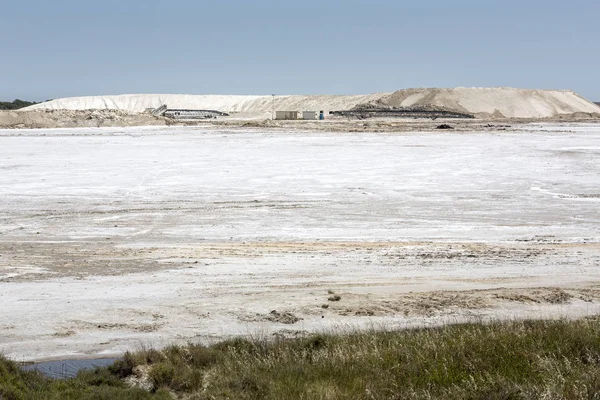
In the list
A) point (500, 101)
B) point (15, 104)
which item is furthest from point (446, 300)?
point (15, 104)

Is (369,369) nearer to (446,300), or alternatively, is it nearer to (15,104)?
(446,300)

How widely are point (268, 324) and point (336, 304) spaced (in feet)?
4.13

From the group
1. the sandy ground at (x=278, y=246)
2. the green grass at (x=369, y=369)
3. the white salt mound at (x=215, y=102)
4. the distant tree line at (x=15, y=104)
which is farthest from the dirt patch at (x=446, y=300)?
the distant tree line at (x=15, y=104)

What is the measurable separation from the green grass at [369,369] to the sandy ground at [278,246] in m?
1.09

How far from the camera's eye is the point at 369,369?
8547 mm

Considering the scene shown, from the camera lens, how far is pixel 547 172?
3014 centimetres

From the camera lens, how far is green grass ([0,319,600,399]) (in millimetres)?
7898

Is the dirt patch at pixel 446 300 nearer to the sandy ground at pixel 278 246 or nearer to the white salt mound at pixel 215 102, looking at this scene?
the sandy ground at pixel 278 246

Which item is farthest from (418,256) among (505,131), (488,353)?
Answer: (505,131)

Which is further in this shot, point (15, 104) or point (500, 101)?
point (15, 104)

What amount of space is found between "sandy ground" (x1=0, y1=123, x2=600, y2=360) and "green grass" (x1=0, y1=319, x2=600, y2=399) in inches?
42.8

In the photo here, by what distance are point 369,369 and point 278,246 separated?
7.71 metres

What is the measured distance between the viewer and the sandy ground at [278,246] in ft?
36.4

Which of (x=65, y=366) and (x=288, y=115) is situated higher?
(x=65, y=366)
